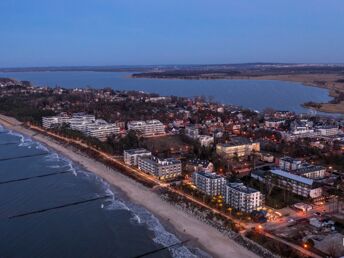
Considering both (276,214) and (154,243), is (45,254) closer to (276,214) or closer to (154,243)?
(154,243)

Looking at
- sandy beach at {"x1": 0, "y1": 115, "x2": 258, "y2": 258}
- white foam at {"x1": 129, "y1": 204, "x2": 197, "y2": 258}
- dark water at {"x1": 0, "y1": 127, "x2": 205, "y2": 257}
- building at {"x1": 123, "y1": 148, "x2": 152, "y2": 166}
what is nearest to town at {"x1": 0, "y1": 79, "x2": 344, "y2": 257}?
building at {"x1": 123, "y1": 148, "x2": 152, "y2": 166}

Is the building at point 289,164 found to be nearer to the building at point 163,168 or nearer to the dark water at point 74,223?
the building at point 163,168

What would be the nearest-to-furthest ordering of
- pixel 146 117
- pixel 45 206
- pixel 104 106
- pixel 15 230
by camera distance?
pixel 15 230
pixel 45 206
pixel 146 117
pixel 104 106

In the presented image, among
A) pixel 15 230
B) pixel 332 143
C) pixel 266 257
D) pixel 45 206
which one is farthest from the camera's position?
pixel 332 143

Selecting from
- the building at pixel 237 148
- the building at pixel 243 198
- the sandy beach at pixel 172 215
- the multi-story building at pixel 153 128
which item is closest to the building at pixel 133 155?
the sandy beach at pixel 172 215

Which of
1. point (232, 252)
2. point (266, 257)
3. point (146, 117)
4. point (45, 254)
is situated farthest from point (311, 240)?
point (146, 117)

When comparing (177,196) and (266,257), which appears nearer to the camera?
(266,257)

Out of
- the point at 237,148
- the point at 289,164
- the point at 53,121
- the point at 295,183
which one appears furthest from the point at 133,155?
the point at 53,121
